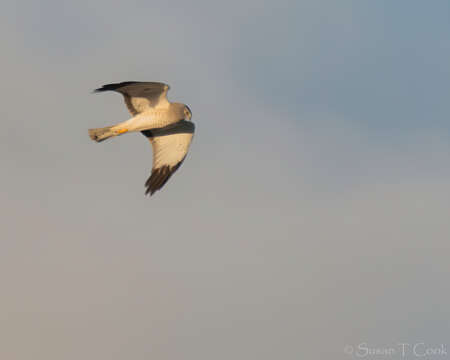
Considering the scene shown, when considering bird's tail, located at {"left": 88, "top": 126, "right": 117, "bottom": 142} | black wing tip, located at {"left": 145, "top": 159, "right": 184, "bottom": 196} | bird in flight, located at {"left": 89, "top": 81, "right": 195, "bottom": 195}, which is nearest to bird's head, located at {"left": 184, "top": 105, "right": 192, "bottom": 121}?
bird in flight, located at {"left": 89, "top": 81, "right": 195, "bottom": 195}

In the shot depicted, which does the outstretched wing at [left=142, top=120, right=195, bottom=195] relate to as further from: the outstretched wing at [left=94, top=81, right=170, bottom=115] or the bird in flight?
the outstretched wing at [left=94, top=81, right=170, bottom=115]

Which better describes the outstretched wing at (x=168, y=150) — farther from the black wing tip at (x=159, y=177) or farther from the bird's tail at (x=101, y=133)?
the bird's tail at (x=101, y=133)

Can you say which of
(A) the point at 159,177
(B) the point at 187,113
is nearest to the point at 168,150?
(A) the point at 159,177

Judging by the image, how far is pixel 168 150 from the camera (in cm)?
2033

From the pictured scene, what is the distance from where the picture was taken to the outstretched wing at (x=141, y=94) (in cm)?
1822

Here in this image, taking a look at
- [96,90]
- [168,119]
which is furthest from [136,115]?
[96,90]

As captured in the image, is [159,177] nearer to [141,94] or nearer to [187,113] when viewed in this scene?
[187,113]

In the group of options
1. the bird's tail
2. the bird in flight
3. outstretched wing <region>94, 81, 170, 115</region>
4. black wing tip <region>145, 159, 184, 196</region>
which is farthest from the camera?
black wing tip <region>145, 159, 184, 196</region>

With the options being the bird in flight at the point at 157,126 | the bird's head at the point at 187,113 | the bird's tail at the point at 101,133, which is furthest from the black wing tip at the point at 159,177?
the bird's tail at the point at 101,133

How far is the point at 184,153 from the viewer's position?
2025cm

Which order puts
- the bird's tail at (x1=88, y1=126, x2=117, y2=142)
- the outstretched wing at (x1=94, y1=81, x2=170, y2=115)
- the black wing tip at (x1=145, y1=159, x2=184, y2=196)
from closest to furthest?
the outstretched wing at (x1=94, y1=81, x2=170, y2=115) < the bird's tail at (x1=88, y1=126, x2=117, y2=142) < the black wing tip at (x1=145, y1=159, x2=184, y2=196)

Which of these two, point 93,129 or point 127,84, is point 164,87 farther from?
point 93,129

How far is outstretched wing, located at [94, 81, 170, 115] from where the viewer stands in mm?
18219

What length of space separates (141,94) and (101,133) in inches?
56.4
